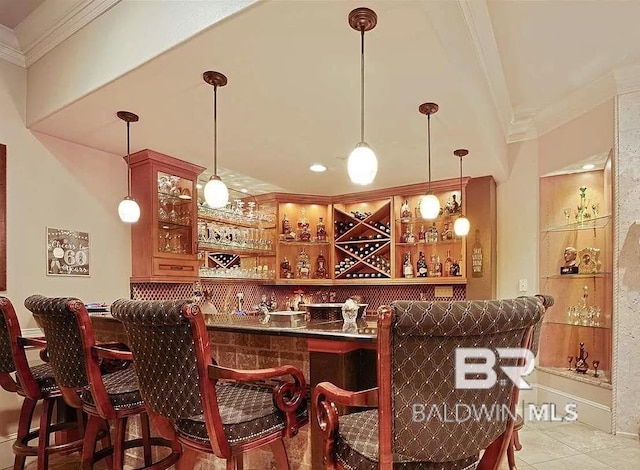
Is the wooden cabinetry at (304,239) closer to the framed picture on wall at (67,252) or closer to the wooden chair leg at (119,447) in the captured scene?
the framed picture on wall at (67,252)

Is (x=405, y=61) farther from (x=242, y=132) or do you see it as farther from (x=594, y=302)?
(x=594, y=302)

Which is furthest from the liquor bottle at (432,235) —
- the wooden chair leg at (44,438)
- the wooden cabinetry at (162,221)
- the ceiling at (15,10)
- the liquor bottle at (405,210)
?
the ceiling at (15,10)

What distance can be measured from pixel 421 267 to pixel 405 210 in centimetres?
70

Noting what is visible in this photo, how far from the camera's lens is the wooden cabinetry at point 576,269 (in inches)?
145

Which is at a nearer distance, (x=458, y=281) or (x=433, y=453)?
(x=433, y=453)

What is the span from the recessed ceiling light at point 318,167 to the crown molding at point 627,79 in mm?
2481

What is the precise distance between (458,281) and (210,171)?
2.85m

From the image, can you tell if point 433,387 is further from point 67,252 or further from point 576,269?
point 576,269

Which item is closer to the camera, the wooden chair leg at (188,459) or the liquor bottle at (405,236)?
the wooden chair leg at (188,459)

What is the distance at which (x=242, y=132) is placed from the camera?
332cm

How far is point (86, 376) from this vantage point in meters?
2.04

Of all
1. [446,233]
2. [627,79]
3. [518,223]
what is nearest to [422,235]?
[446,233]

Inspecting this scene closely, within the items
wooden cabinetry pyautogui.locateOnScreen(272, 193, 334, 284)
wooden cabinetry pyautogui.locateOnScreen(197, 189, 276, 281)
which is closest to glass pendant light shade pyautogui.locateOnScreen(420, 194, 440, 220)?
wooden cabinetry pyautogui.locateOnScreen(197, 189, 276, 281)

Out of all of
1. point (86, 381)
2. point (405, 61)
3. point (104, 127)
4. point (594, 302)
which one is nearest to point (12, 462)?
point (86, 381)
